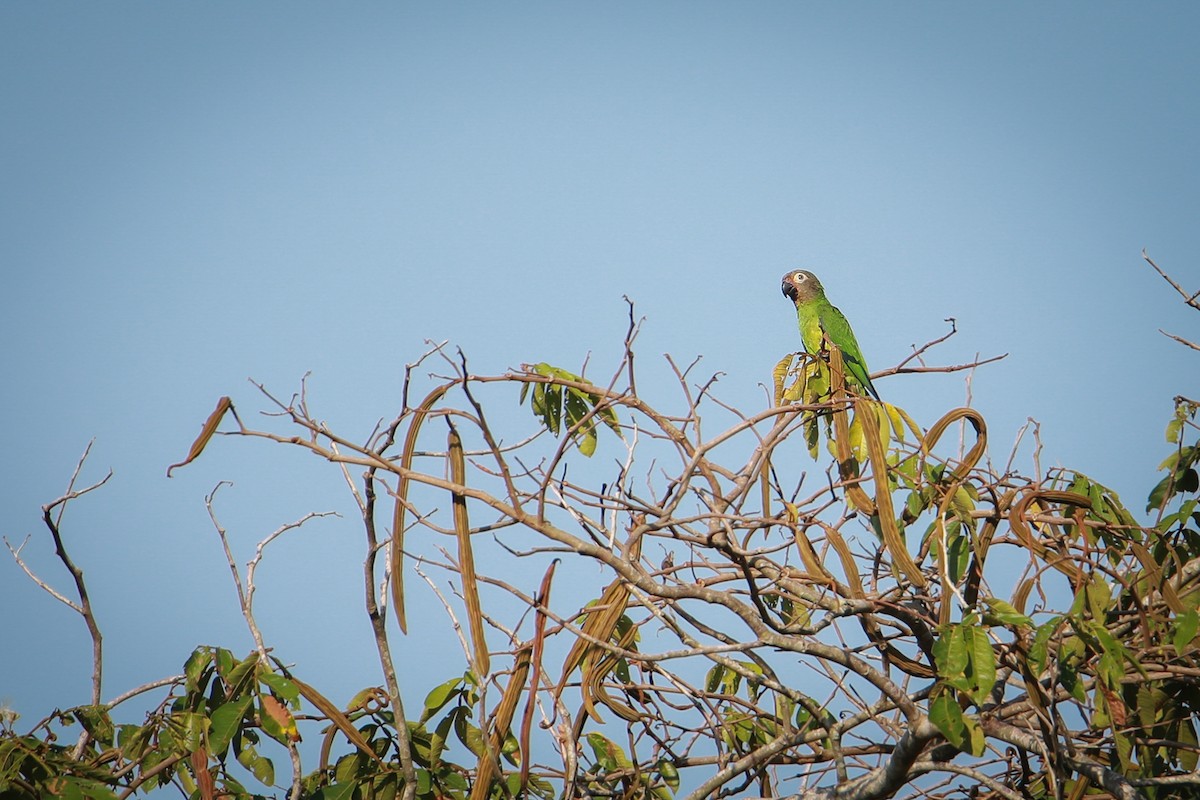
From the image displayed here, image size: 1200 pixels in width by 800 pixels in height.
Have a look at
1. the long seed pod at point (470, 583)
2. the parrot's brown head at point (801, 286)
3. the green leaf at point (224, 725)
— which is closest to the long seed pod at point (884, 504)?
the long seed pod at point (470, 583)

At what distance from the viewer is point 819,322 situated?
5.89 m

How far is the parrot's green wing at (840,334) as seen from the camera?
5328 millimetres

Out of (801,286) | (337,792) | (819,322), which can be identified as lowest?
(337,792)

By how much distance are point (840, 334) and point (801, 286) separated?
1.07m

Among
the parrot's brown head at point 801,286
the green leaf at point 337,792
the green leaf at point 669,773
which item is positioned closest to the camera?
the green leaf at point 337,792

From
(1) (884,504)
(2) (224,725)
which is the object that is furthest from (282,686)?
(1) (884,504)

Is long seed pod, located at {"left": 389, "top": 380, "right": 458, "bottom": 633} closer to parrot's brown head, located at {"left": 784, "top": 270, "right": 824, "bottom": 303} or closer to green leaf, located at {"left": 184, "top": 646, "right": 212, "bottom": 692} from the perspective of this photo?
green leaf, located at {"left": 184, "top": 646, "right": 212, "bottom": 692}

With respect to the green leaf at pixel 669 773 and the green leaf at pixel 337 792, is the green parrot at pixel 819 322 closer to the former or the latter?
the green leaf at pixel 669 773

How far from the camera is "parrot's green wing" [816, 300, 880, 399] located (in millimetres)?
5328

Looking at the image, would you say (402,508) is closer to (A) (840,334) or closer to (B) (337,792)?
(B) (337,792)

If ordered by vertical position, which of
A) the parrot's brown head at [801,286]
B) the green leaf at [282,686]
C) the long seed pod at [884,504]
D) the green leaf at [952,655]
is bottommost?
the green leaf at [952,655]

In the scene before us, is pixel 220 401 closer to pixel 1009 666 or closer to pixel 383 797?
pixel 383 797

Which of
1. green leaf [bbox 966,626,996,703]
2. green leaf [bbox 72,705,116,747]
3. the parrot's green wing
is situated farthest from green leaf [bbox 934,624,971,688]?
the parrot's green wing

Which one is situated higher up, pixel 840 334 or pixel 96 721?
pixel 840 334
